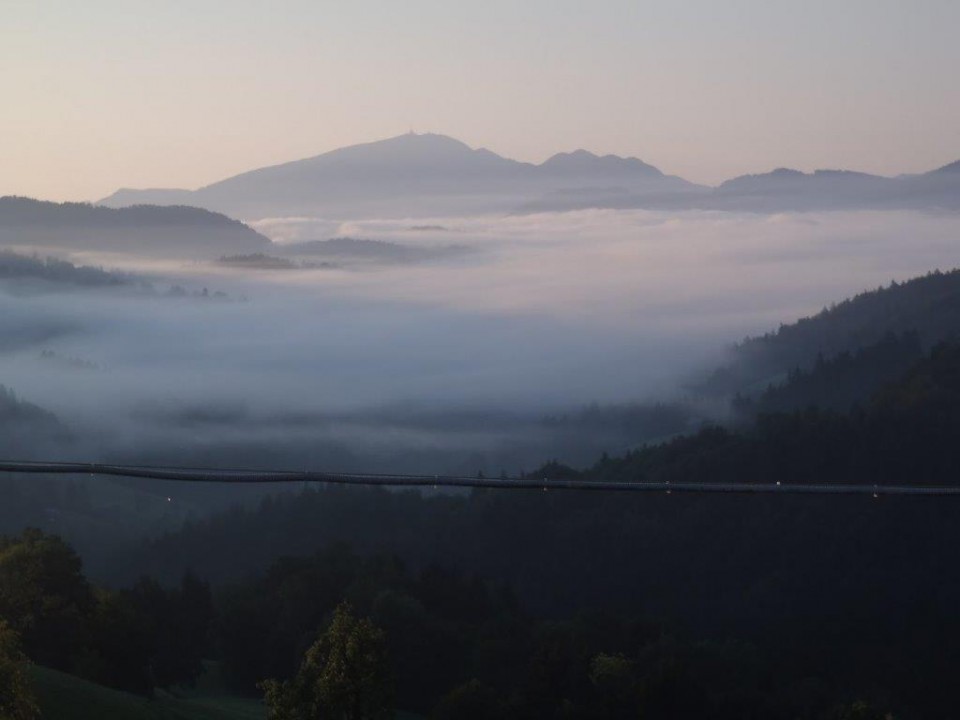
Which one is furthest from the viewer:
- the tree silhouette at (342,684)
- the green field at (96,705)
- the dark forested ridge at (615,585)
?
the dark forested ridge at (615,585)

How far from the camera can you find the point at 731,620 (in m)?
95.6

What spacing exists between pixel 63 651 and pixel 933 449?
8996 centimetres

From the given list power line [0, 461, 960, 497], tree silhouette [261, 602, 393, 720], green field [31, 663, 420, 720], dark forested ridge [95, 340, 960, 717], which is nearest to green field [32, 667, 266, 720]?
green field [31, 663, 420, 720]

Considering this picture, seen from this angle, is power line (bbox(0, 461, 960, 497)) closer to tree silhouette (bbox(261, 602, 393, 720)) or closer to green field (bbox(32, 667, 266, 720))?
tree silhouette (bbox(261, 602, 393, 720))

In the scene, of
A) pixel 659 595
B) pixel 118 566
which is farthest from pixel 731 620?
pixel 118 566

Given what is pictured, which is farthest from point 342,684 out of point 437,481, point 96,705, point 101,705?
point 437,481

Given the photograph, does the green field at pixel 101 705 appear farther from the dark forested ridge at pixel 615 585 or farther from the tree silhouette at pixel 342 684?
the tree silhouette at pixel 342 684

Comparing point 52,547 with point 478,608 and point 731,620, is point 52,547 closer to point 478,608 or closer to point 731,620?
point 478,608

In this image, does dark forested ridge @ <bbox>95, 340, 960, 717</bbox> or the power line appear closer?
the power line

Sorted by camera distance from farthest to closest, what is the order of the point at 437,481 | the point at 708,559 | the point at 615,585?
the point at 615,585
the point at 708,559
the point at 437,481

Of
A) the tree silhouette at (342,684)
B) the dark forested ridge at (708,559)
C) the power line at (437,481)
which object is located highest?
the power line at (437,481)

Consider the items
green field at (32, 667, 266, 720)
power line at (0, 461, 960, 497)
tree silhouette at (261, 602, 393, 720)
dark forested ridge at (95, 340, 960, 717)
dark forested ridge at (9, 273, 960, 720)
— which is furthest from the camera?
dark forested ridge at (95, 340, 960, 717)

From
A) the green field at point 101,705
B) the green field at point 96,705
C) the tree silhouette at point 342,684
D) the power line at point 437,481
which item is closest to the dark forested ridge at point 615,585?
the tree silhouette at point 342,684

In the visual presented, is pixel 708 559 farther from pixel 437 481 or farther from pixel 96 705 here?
pixel 437 481
